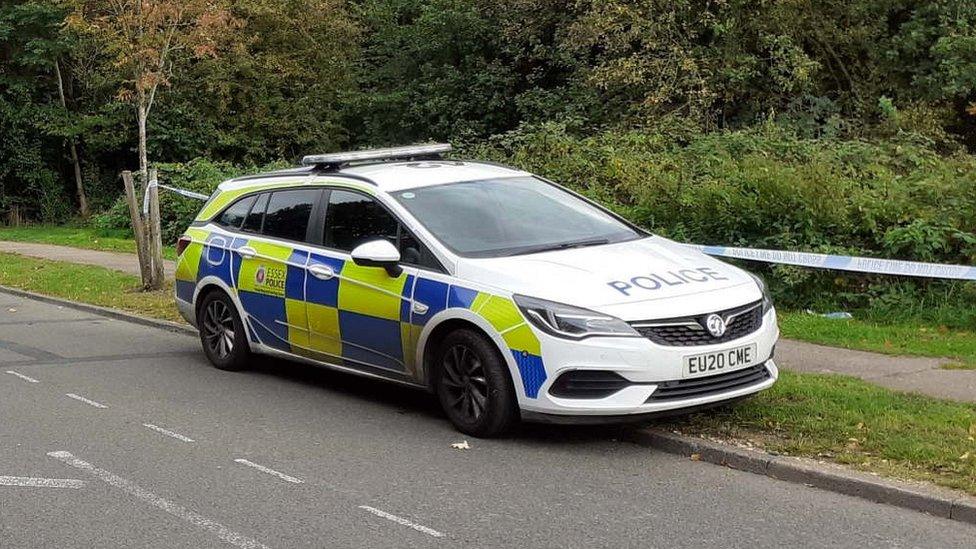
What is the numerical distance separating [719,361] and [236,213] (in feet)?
14.9

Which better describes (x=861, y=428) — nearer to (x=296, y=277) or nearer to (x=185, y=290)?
(x=296, y=277)

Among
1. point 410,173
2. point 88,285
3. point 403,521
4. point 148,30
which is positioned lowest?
point 88,285

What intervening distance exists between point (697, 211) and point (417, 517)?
7307 mm

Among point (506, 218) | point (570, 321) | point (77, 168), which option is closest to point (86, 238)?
point (77, 168)

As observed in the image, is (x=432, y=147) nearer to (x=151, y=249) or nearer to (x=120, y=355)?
(x=120, y=355)

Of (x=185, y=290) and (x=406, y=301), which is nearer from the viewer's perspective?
(x=406, y=301)

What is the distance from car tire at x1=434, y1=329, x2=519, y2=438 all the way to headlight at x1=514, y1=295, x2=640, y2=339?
38 centimetres

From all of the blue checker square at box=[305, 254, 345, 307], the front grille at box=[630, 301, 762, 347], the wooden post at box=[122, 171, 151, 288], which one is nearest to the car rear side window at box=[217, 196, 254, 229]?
the blue checker square at box=[305, 254, 345, 307]

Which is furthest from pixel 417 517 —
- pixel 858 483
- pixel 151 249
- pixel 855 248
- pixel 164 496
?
pixel 151 249

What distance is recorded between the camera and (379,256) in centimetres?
708

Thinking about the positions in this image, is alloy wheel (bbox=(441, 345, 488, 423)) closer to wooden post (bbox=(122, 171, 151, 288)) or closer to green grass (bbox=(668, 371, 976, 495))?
green grass (bbox=(668, 371, 976, 495))

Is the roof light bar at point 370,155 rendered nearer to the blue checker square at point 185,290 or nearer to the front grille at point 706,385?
the blue checker square at point 185,290

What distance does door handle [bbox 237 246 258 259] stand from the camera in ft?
28.1

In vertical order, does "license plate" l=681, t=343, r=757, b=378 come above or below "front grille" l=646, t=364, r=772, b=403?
above
